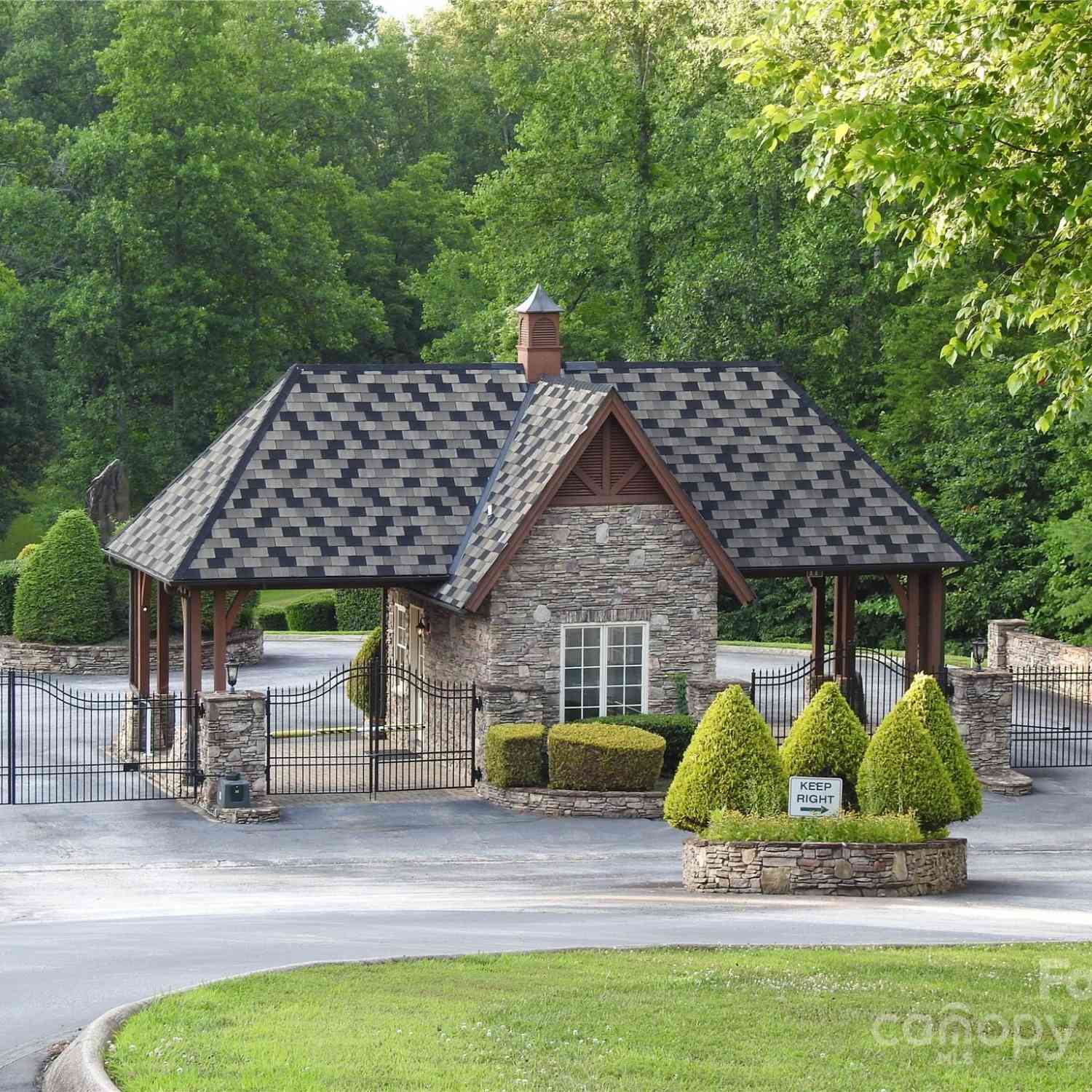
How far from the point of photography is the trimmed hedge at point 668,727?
27.0m

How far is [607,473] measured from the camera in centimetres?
2766

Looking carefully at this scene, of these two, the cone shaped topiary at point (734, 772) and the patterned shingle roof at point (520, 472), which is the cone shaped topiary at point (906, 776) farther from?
the patterned shingle roof at point (520, 472)

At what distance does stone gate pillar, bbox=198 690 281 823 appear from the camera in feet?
84.1

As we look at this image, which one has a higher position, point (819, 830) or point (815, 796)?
point (815, 796)

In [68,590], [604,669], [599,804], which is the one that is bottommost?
[599,804]

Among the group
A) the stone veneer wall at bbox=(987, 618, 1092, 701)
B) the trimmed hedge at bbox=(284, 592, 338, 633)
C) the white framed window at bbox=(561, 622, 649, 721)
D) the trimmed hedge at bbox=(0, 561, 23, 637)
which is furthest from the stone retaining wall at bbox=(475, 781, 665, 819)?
the trimmed hedge at bbox=(284, 592, 338, 633)

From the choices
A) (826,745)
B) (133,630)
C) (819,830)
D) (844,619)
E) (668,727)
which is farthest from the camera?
(844,619)

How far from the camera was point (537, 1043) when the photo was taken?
12.1 m

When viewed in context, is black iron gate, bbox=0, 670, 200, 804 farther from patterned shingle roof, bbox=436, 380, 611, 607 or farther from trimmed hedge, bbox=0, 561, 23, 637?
trimmed hedge, bbox=0, 561, 23, 637

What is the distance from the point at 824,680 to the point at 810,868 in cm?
1061

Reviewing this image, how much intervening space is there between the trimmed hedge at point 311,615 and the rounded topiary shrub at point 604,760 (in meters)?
24.3

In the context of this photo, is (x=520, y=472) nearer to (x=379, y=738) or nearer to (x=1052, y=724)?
(x=379, y=738)

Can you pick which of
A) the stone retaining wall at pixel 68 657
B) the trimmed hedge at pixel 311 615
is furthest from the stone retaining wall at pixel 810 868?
the trimmed hedge at pixel 311 615

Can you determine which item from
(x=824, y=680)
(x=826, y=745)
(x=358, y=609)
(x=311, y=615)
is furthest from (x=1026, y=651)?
(x=826, y=745)
